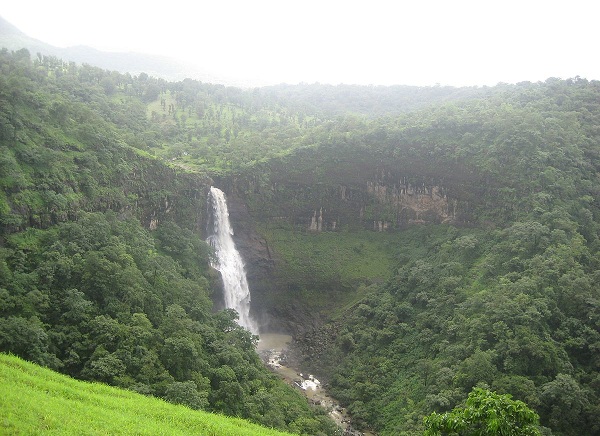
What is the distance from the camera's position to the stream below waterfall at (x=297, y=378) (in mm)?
30391

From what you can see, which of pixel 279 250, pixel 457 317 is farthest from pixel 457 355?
pixel 279 250

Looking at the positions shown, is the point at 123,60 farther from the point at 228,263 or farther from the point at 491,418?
the point at 491,418

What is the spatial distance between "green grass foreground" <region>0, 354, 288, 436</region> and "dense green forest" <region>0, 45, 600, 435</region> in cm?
337

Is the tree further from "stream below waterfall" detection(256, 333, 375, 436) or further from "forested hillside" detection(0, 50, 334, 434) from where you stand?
"stream below waterfall" detection(256, 333, 375, 436)

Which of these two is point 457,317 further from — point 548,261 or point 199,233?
point 199,233

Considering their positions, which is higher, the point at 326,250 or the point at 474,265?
the point at 474,265

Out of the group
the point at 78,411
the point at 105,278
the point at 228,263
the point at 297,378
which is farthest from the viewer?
the point at 228,263

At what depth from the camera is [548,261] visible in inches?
1163

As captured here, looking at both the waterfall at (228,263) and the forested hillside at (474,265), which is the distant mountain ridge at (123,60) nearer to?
the waterfall at (228,263)

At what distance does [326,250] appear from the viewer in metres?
47.0

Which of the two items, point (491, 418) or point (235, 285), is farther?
point (235, 285)

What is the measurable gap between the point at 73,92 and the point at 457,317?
4270 cm

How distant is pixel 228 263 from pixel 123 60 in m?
123

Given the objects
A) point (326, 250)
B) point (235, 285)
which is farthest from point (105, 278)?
point (326, 250)
